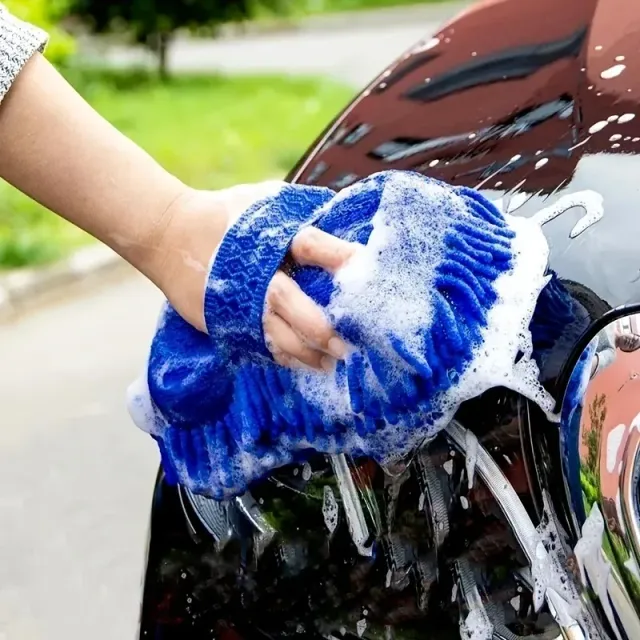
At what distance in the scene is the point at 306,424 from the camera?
1015 mm

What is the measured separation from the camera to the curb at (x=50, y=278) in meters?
5.02

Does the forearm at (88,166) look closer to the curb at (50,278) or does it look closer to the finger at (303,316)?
the finger at (303,316)

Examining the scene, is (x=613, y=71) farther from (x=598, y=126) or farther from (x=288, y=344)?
(x=288, y=344)

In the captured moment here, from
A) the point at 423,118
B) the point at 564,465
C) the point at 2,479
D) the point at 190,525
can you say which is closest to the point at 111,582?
the point at 2,479

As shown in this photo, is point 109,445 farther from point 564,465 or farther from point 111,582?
point 564,465

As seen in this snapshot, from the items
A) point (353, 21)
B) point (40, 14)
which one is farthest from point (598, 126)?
point (353, 21)

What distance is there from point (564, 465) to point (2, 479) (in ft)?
8.73

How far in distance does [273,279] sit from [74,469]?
2.55 meters

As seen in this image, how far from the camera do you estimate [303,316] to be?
0.95 meters

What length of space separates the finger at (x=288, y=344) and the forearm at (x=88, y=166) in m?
0.16

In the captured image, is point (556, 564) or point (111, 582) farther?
point (111, 582)

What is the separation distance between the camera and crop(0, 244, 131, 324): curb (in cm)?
502

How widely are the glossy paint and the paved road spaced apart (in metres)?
1.25

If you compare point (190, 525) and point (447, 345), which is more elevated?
point (190, 525)
